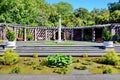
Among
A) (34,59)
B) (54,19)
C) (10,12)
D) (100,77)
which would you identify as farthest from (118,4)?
(100,77)

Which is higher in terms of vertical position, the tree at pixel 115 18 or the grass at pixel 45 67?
the tree at pixel 115 18

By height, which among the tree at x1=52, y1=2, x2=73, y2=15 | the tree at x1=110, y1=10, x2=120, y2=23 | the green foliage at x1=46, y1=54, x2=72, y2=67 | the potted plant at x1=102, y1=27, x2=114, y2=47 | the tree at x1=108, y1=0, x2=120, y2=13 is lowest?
the green foliage at x1=46, y1=54, x2=72, y2=67

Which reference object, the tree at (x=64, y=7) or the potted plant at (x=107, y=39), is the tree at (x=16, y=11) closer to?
the potted plant at (x=107, y=39)

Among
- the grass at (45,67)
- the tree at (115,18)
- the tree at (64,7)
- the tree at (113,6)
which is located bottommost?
the grass at (45,67)

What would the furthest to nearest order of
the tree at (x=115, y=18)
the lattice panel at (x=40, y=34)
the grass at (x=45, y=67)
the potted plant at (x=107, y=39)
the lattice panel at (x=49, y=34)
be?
1. the tree at (x=115, y=18)
2. the lattice panel at (x=49, y=34)
3. the lattice panel at (x=40, y=34)
4. the potted plant at (x=107, y=39)
5. the grass at (x=45, y=67)

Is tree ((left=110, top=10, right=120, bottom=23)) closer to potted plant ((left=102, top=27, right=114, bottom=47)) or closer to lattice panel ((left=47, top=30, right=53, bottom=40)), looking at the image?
lattice panel ((left=47, top=30, right=53, bottom=40))

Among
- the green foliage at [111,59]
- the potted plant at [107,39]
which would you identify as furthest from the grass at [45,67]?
the potted plant at [107,39]

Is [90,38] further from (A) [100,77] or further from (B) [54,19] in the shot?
(A) [100,77]

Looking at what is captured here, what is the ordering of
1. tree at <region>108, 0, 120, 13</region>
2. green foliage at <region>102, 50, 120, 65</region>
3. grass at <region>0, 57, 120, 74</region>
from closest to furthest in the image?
grass at <region>0, 57, 120, 74</region>, green foliage at <region>102, 50, 120, 65</region>, tree at <region>108, 0, 120, 13</region>

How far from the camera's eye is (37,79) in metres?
10.2

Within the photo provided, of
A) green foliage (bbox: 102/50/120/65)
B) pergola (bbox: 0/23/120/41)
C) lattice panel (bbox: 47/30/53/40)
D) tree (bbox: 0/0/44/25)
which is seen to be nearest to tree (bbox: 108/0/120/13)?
pergola (bbox: 0/23/120/41)

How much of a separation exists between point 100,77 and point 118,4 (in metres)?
44.6

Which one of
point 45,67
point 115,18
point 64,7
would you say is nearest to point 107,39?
point 45,67

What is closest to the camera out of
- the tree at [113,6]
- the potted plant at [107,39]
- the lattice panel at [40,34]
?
the potted plant at [107,39]
